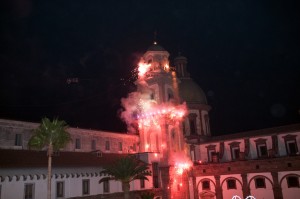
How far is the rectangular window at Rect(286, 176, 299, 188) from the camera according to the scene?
42.8 meters

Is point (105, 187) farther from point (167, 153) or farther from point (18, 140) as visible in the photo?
point (18, 140)

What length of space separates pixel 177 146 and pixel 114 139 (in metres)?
13.2

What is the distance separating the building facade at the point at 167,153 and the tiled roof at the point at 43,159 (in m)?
0.13

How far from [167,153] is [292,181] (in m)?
19.7

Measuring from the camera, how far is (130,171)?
36.1 meters

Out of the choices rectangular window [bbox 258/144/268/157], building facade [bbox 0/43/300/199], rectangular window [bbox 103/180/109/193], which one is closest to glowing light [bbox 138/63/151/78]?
building facade [bbox 0/43/300/199]

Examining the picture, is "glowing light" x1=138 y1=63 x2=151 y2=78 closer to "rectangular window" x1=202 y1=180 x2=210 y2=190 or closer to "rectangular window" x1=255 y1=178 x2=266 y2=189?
"rectangular window" x1=202 y1=180 x2=210 y2=190

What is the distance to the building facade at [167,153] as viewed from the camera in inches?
1527

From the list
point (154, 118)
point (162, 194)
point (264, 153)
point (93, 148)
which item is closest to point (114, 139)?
point (93, 148)

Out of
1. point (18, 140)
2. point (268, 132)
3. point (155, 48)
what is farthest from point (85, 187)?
point (268, 132)

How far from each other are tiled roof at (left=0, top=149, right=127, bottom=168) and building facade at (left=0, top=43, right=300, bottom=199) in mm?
128

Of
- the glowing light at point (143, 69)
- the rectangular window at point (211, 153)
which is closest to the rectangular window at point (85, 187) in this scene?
the glowing light at point (143, 69)

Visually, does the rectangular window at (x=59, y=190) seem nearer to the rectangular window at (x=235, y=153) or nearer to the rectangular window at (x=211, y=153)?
the rectangular window at (x=211, y=153)

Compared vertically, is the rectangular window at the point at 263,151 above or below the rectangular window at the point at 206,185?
above
